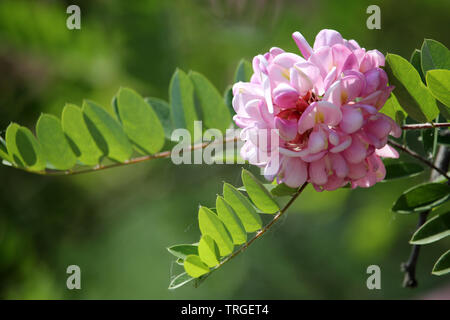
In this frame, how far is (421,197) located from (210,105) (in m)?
0.32

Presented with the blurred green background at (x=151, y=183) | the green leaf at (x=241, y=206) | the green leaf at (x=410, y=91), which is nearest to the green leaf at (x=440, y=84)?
the green leaf at (x=410, y=91)

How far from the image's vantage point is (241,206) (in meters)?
0.63

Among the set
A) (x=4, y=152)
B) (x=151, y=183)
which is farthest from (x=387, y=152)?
(x=151, y=183)

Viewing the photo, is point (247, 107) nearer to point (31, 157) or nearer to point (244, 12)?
point (31, 157)

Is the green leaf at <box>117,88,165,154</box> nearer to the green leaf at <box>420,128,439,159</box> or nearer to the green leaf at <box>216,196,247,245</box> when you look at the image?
the green leaf at <box>216,196,247,245</box>

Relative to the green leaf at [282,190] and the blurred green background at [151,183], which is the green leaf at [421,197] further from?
the blurred green background at [151,183]

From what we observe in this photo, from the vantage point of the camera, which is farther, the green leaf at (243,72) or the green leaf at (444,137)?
the green leaf at (243,72)

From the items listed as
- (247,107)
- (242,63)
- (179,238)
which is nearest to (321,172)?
(247,107)

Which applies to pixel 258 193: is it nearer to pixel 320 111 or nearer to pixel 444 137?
pixel 320 111

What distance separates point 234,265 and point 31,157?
1335 mm

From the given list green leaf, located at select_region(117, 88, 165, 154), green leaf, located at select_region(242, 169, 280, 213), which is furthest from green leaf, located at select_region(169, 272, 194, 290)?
green leaf, located at select_region(117, 88, 165, 154)

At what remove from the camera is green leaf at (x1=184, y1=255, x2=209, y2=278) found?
59 cm

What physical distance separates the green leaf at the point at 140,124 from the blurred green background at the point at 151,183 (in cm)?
50

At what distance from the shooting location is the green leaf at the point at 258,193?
613 mm
